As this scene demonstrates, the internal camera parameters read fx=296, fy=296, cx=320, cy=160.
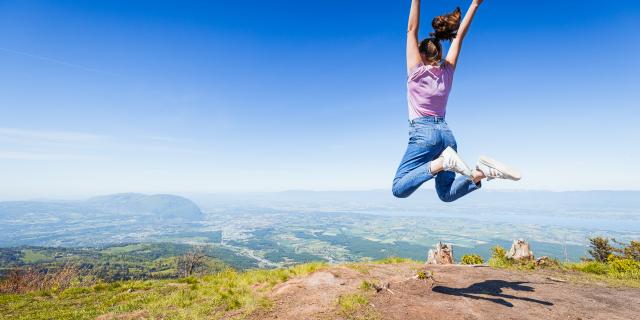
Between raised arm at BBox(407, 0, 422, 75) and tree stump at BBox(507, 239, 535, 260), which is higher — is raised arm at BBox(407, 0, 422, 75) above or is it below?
above

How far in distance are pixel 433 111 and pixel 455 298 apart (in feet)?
12.9

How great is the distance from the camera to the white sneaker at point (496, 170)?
11.2ft

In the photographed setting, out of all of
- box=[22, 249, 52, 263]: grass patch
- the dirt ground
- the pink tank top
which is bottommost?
box=[22, 249, 52, 263]: grass patch

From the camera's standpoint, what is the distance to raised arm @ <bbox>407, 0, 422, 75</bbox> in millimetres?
3584

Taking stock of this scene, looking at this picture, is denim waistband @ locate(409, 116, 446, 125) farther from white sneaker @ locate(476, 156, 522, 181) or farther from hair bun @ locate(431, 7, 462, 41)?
hair bun @ locate(431, 7, 462, 41)

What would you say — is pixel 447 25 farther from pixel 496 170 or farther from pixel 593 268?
pixel 593 268

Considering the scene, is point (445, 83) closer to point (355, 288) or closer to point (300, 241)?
point (355, 288)

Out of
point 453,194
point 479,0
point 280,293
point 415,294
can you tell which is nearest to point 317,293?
point 280,293

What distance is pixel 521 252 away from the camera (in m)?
12.1

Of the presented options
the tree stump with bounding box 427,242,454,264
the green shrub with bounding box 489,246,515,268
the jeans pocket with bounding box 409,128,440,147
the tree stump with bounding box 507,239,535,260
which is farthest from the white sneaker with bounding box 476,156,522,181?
the tree stump with bounding box 427,242,454,264

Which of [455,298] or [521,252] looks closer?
[455,298]

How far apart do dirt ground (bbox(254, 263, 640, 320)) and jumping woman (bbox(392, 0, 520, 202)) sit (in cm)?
233

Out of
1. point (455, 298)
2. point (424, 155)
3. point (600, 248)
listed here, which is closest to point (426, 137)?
point (424, 155)

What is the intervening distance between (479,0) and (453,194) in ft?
8.24
